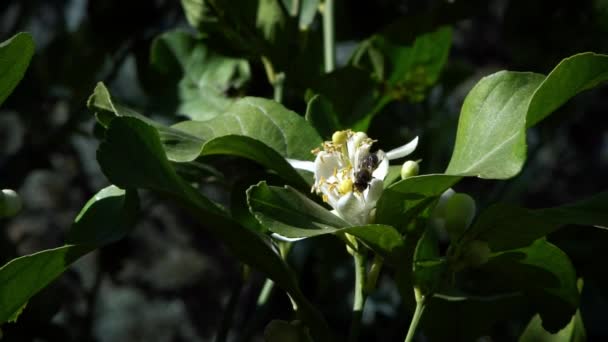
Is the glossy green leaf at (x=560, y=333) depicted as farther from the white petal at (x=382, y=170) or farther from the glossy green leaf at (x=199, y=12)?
the glossy green leaf at (x=199, y=12)

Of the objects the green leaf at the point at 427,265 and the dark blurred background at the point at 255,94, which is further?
the dark blurred background at the point at 255,94

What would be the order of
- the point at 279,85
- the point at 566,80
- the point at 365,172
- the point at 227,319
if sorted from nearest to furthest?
1. the point at 566,80
2. the point at 365,172
3. the point at 227,319
4. the point at 279,85

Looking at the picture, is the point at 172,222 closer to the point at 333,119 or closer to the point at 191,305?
the point at 191,305

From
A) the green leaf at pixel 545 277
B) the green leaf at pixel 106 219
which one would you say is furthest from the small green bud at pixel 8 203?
the green leaf at pixel 545 277

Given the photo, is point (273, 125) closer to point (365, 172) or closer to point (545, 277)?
point (365, 172)

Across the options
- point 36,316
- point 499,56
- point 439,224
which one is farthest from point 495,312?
point 499,56

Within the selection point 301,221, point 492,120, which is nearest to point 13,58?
point 301,221

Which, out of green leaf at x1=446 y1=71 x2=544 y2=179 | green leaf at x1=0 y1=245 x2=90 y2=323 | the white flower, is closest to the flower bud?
the white flower
